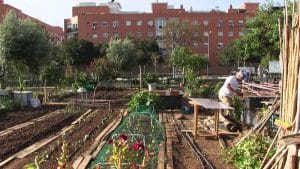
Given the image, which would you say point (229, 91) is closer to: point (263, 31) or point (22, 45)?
point (22, 45)

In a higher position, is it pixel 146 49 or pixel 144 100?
pixel 146 49

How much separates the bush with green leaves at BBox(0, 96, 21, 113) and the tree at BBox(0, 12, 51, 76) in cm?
548

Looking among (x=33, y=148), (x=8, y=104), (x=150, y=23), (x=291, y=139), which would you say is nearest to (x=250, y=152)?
(x=291, y=139)

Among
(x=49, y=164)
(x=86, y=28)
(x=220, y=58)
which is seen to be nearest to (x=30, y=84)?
(x=49, y=164)

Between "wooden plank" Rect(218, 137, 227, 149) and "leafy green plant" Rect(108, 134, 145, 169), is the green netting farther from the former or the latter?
"wooden plank" Rect(218, 137, 227, 149)

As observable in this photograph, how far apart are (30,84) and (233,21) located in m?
56.1

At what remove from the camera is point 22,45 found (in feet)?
94.2

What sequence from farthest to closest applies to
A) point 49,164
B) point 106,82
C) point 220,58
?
1. point 220,58
2. point 106,82
3. point 49,164

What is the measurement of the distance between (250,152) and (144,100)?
11623 millimetres

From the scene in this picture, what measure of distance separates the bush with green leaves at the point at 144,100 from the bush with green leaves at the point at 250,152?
10.1 m

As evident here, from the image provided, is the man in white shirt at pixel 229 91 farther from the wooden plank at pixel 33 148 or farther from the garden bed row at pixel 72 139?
the wooden plank at pixel 33 148

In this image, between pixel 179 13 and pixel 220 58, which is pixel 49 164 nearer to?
pixel 220 58

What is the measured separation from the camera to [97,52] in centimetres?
7369

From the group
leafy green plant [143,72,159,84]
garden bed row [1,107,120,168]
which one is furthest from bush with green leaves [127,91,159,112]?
leafy green plant [143,72,159,84]
